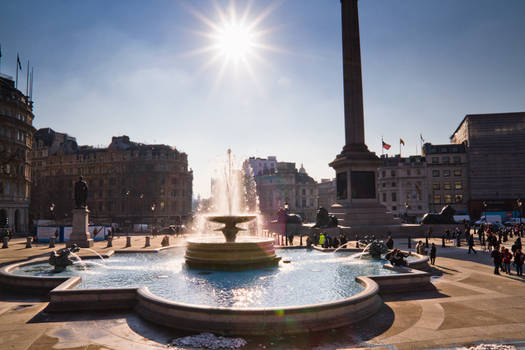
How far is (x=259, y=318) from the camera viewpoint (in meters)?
8.27

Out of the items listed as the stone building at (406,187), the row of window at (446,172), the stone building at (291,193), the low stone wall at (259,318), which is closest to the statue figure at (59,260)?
the low stone wall at (259,318)

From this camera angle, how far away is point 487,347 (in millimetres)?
7348

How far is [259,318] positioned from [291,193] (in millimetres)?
98497

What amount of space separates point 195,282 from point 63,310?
14.0ft

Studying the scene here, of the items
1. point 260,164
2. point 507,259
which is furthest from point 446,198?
point 507,259

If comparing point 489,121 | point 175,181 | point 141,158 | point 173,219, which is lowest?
point 173,219

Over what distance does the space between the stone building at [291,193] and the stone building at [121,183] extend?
3290 cm

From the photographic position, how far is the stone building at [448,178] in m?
79.6

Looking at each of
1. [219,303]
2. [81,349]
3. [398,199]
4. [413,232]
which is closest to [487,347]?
[219,303]

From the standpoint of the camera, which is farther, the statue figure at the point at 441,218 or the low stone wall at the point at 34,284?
the statue figure at the point at 441,218

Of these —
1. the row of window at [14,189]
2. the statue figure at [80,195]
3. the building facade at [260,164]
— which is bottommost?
the statue figure at [80,195]

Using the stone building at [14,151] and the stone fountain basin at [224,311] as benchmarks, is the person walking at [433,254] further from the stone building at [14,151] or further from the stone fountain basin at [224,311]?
the stone building at [14,151]

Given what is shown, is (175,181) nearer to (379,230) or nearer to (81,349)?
(379,230)

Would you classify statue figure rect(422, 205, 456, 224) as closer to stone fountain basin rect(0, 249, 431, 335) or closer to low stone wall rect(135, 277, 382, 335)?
stone fountain basin rect(0, 249, 431, 335)
